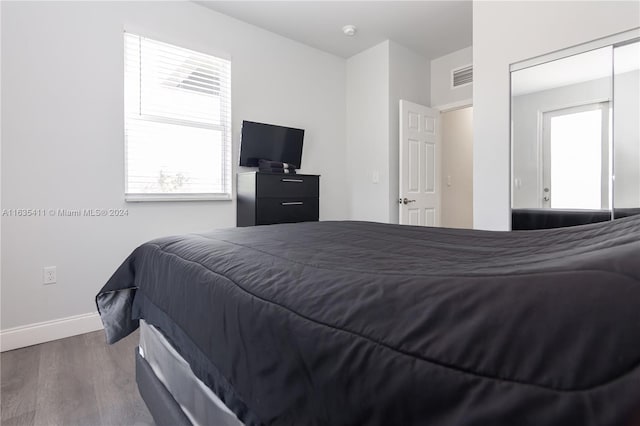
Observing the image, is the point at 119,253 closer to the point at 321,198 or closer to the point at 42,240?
the point at 42,240

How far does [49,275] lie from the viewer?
2.54 m

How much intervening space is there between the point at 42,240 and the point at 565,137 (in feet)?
13.3

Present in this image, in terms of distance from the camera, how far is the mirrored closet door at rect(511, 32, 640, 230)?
2314 millimetres

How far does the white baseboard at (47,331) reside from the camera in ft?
7.72

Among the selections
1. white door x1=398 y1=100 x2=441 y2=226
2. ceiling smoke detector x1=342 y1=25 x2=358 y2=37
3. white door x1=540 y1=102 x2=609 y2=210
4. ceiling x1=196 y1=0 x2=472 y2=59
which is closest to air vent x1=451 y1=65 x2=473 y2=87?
ceiling x1=196 y1=0 x2=472 y2=59

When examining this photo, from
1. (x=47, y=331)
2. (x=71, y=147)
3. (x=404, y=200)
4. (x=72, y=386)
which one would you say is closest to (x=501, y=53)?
(x=404, y=200)

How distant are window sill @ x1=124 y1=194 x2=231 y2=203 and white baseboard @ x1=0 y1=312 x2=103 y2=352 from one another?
975 mm

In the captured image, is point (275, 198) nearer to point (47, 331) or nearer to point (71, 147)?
point (71, 147)

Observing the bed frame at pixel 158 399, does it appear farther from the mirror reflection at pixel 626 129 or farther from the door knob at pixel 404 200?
the door knob at pixel 404 200

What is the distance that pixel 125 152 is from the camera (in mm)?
2891

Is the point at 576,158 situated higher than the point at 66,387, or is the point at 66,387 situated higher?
the point at 576,158

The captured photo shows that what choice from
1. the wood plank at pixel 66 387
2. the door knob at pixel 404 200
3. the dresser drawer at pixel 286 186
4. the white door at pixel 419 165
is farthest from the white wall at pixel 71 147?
the white door at pixel 419 165

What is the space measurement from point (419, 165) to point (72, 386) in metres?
3.93

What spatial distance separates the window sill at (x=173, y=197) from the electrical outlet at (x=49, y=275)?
2.40 ft
